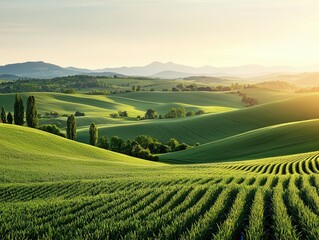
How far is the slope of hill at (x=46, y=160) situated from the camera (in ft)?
134

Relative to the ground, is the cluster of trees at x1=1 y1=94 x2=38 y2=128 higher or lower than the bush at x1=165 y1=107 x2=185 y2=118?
higher

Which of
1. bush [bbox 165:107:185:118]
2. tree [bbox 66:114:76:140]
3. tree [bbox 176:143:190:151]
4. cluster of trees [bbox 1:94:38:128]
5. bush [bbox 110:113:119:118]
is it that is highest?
cluster of trees [bbox 1:94:38:128]

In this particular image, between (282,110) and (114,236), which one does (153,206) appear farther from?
(282,110)

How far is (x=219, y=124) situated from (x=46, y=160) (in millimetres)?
82434

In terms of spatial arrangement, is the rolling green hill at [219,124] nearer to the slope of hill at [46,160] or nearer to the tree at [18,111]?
the tree at [18,111]

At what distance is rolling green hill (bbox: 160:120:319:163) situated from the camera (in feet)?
233

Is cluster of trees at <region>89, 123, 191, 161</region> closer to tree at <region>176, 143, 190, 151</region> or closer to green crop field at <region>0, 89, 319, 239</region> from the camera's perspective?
tree at <region>176, 143, 190, 151</region>

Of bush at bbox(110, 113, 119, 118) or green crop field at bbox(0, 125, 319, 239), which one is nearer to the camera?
green crop field at bbox(0, 125, 319, 239)

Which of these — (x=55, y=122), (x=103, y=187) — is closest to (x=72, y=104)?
(x=55, y=122)

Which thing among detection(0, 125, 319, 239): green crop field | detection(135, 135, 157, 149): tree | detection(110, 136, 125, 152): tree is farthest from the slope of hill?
detection(135, 135, 157, 149): tree

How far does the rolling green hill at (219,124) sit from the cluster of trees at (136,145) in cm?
1057

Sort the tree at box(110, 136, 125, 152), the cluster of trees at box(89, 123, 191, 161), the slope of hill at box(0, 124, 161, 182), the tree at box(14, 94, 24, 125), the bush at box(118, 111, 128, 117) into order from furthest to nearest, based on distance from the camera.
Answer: the bush at box(118, 111, 128, 117) → the tree at box(110, 136, 125, 152) → the tree at box(14, 94, 24, 125) → the cluster of trees at box(89, 123, 191, 161) → the slope of hill at box(0, 124, 161, 182)

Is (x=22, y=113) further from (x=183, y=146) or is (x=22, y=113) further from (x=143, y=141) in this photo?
(x=183, y=146)

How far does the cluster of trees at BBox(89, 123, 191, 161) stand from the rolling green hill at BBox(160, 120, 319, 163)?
515 centimetres
